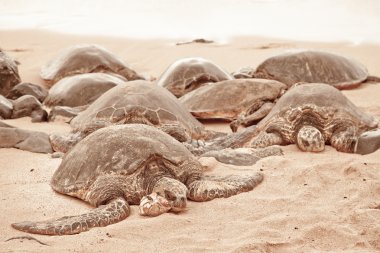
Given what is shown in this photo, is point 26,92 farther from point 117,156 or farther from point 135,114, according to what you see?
point 117,156

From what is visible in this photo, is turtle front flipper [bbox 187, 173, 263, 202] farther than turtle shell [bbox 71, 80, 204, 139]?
No

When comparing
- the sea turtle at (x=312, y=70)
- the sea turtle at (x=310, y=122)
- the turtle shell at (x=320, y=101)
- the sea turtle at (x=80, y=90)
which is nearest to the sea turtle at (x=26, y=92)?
the sea turtle at (x=80, y=90)

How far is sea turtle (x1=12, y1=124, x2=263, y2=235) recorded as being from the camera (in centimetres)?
346

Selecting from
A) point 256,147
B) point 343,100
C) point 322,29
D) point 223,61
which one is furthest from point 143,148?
point 322,29

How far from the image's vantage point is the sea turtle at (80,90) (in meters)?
6.82

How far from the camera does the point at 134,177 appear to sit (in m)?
3.66

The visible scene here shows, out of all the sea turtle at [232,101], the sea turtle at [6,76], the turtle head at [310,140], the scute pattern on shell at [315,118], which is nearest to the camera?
the turtle head at [310,140]

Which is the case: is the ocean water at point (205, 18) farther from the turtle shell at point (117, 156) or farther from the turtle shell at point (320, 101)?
the turtle shell at point (117, 156)

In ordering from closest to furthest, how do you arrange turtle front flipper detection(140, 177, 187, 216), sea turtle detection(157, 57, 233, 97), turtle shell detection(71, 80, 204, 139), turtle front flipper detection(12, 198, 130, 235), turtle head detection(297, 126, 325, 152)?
turtle front flipper detection(12, 198, 130, 235) → turtle front flipper detection(140, 177, 187, 216) → turtle head detection(297, 126, 325, 152) → turtle shell detection(71, 80, 204, 139) → sea turtle detection(157, 57, 233, 97)

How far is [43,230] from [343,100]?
306 centimetres

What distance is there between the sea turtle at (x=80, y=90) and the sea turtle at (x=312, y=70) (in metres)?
2.15

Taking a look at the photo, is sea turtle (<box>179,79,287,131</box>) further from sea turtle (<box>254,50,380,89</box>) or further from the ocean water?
the ocean water

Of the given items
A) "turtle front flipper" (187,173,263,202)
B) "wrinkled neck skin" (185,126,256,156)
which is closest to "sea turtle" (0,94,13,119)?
"wrinkled neck skin" (185,126,256,156)

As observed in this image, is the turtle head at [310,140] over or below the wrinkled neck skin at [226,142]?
over
